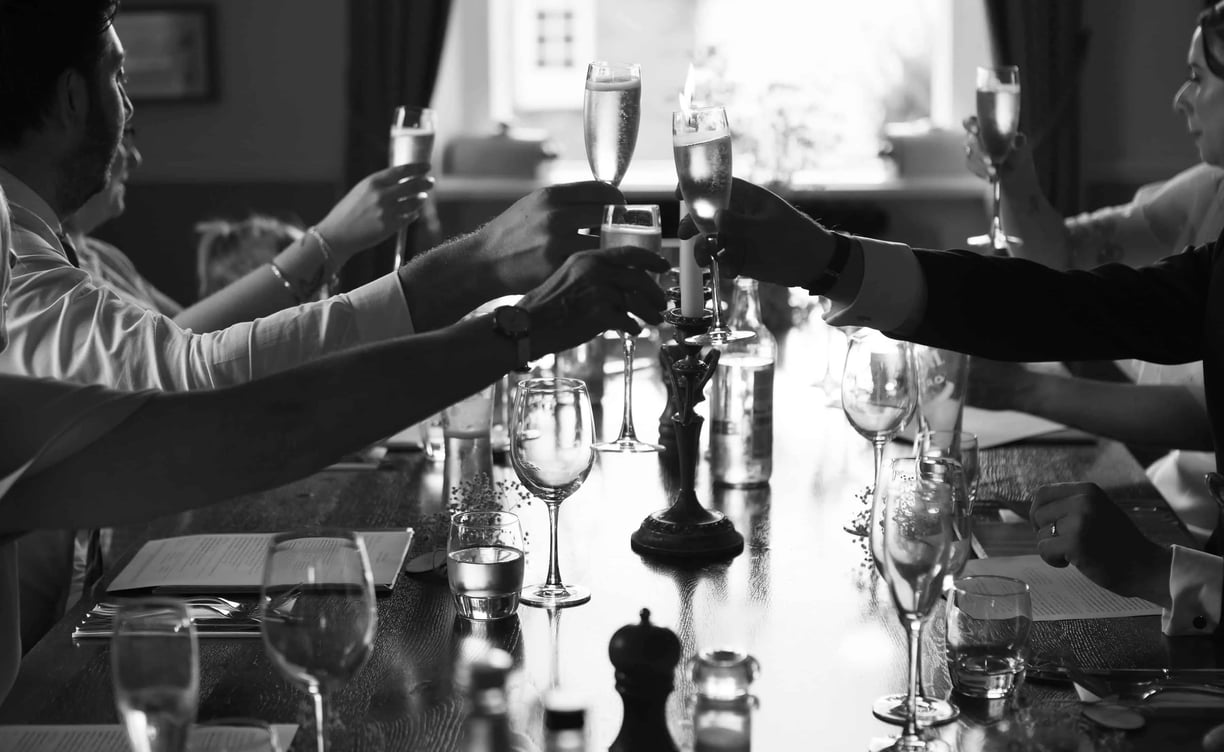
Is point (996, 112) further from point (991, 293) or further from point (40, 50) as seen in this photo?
point (40, 50)

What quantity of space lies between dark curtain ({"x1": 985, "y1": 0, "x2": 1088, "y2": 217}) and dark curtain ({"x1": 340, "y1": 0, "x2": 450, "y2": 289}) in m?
2.10

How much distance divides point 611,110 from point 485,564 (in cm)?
64

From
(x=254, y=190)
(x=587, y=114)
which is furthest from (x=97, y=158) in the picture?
(x=254, y=190)

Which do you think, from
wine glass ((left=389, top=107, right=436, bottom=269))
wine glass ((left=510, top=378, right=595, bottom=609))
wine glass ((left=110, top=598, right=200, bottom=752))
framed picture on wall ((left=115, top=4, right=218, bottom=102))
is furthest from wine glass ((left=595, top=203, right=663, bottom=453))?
framed picture on wall ((left=115, top=4, right=218, bottom=102))

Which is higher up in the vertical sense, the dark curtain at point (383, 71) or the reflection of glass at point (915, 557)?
the dark curtain at point (383, 71)

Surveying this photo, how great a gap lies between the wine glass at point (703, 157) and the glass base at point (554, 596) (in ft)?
1.15

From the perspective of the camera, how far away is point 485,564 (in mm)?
1295

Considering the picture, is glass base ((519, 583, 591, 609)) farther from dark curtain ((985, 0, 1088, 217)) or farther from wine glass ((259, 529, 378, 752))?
dark curtain ((985, 0, 1088, 217))

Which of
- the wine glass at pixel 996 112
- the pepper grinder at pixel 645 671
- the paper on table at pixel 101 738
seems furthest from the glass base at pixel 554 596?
the wine glass at pixel 996 112

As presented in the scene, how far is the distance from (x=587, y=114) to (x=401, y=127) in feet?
2.70

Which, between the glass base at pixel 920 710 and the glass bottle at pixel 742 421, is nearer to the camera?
the glass base at pixel 920 710

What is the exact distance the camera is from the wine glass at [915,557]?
3.28 feet

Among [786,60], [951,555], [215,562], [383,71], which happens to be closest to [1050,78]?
[786,60]

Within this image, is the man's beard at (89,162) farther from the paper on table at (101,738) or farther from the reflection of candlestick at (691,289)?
the paper on table at (101,738)
